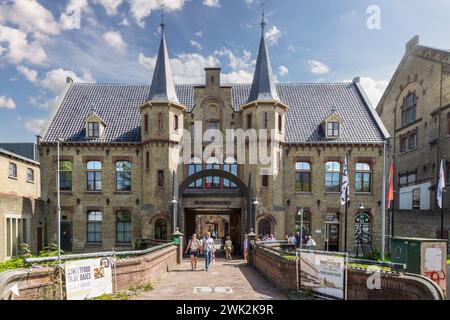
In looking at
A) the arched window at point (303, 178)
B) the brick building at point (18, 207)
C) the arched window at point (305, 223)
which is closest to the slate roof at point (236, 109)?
the arched window at point (303, 178)

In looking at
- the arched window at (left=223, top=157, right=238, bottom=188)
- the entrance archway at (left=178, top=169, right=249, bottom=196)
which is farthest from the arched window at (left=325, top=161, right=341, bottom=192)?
the arched window at (left=223, top=157, right=238, bottom=188)

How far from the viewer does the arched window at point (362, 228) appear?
74.6 feet

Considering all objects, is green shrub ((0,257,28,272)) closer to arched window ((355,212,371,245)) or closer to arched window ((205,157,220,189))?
arched window ((205,157,220,189))

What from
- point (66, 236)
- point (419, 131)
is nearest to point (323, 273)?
point (66, 236)

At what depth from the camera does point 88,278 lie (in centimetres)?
847

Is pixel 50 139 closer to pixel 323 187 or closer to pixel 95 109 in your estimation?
pixel 95 109

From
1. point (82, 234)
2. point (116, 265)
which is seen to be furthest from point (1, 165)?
point (116, 265)

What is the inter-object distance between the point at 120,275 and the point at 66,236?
1566 cm

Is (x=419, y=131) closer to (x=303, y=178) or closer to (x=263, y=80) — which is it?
(x=303, y=178)

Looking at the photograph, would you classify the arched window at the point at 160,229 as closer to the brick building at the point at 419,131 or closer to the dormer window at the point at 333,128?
the dormer window at the point at 333,128

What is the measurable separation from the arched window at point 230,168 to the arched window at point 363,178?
9.94 m

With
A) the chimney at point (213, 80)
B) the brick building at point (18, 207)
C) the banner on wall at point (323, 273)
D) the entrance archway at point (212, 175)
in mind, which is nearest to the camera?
the banner on wall at point (323, 273)

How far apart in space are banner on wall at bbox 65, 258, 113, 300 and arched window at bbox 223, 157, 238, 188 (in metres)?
14.2

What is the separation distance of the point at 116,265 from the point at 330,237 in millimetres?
18272
